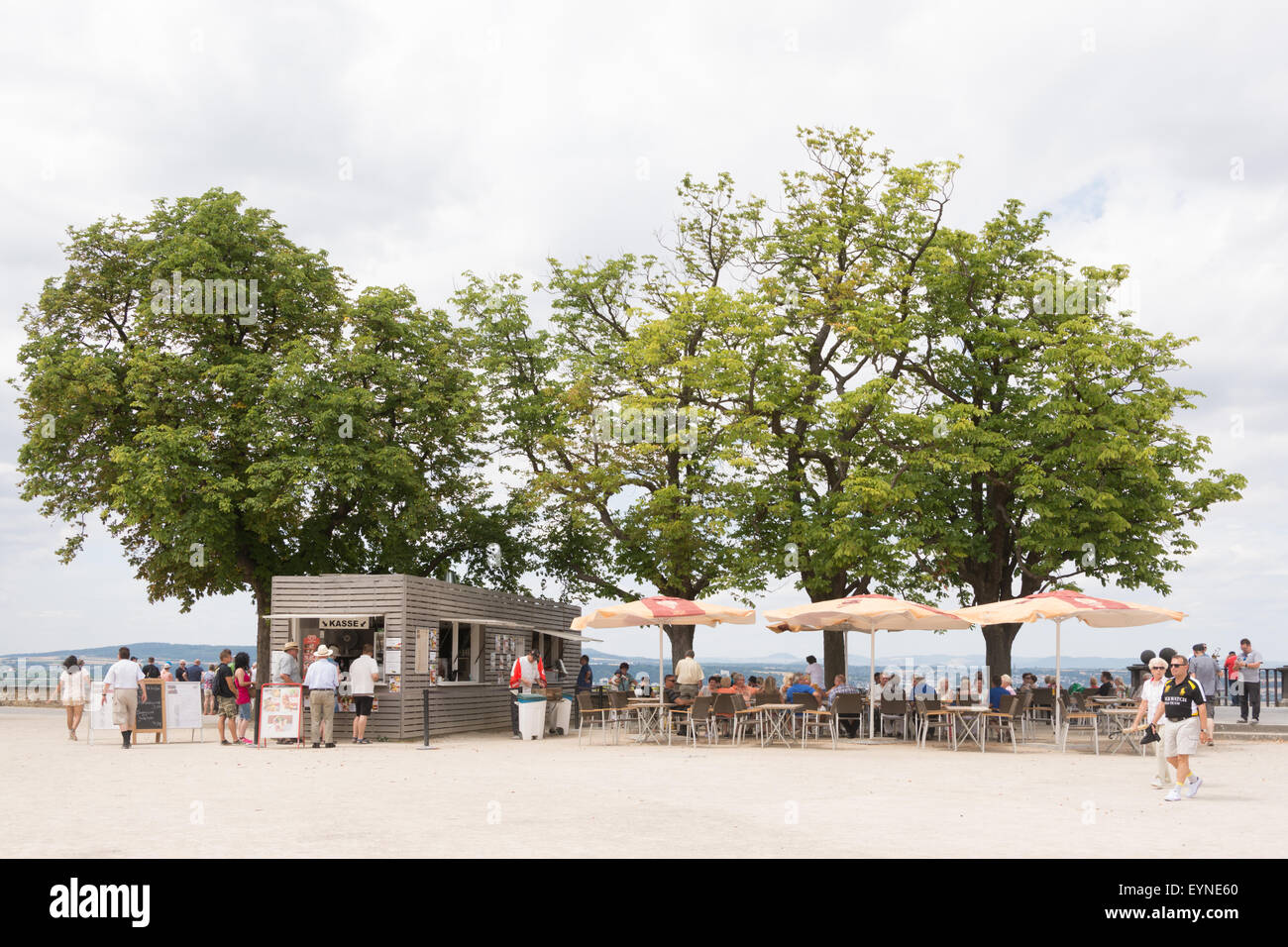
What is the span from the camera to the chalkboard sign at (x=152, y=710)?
21812 millimetres

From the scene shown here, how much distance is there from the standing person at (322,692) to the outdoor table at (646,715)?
544cm

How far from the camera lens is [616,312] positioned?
3503cm

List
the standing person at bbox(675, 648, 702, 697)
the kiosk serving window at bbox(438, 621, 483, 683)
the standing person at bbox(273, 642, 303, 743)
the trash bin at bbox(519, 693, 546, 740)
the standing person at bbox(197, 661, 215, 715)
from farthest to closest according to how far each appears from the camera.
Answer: the standing person at bbox(197, 661, 215, 715) → the kiosk serving window at bbox(438, 621, 483, 683) → the standing person at bbox(675, 648, 702, 697) → the trash bin at bbox(519, 693, 546, 740) → the standing person at bbox(273, 642, 303, 743)

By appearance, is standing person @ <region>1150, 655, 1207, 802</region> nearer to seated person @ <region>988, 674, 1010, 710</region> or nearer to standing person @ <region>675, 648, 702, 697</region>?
seated person @ <region>988, 674, 1010, 710</region>

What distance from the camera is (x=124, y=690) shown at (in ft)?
69.0

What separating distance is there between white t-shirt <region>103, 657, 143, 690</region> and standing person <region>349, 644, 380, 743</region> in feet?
12.5

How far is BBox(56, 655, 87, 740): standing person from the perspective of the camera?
23.6 meters

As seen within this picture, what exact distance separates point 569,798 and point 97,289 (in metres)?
24.0

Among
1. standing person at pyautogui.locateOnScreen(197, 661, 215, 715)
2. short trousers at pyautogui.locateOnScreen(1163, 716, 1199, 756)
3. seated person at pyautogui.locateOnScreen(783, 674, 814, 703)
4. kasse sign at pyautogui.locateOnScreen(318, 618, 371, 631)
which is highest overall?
kasse sign at pyautogui.locateOnScreen(318, 618, 371, 631)

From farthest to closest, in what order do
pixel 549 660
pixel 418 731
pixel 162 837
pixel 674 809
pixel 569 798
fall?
pixel 549 660 < pixel 418 731 < pixel 569 798 < pixel 674 809 < pixel 162 837

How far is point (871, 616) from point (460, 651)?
8873 mm

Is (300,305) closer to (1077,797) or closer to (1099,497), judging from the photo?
→ (1099,497)

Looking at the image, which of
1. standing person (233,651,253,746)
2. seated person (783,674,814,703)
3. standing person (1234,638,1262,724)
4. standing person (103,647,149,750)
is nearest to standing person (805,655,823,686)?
seated person (783,674,814,703)

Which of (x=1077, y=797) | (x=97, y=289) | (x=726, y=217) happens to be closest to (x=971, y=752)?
(x=1077, y=797)
